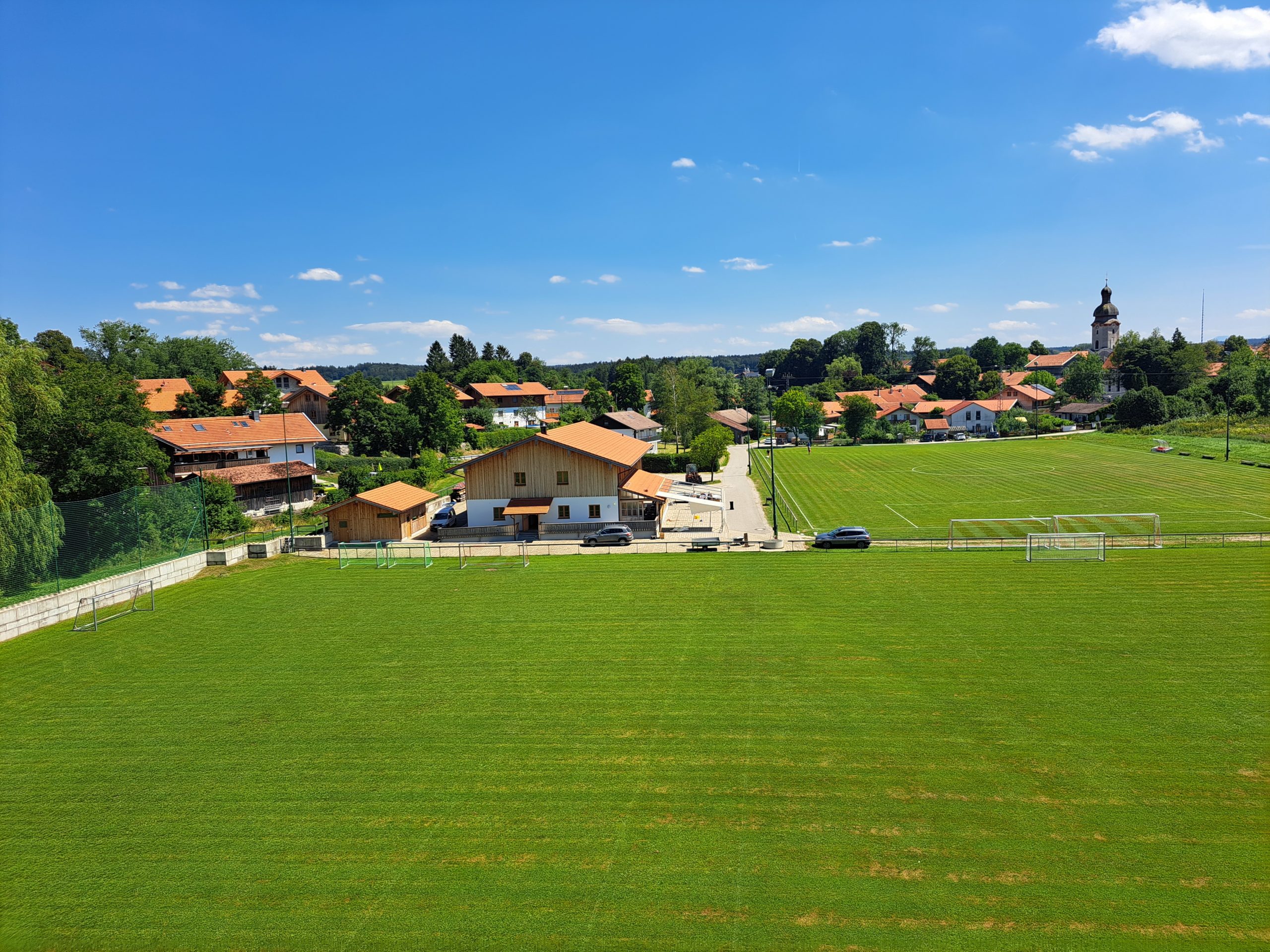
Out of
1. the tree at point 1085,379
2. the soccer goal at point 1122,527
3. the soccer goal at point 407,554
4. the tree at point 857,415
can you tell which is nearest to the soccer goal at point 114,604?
the soccer goal at point 407,554

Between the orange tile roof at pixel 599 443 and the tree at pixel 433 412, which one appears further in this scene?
the tree at pixel 433 412

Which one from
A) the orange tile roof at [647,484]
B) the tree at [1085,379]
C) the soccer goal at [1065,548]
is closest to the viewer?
the soccer goal at [1065,548]

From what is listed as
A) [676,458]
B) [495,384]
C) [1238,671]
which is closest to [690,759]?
[1238,671]

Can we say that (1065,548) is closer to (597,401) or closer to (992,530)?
(992,530)

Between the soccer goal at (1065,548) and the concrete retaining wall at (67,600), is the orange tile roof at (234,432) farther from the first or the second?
the soccer goal at (1065,548)

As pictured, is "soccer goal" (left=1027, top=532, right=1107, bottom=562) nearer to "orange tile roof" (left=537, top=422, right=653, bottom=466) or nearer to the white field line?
the white field line

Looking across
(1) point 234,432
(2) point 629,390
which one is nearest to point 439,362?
(2) point 629,390
